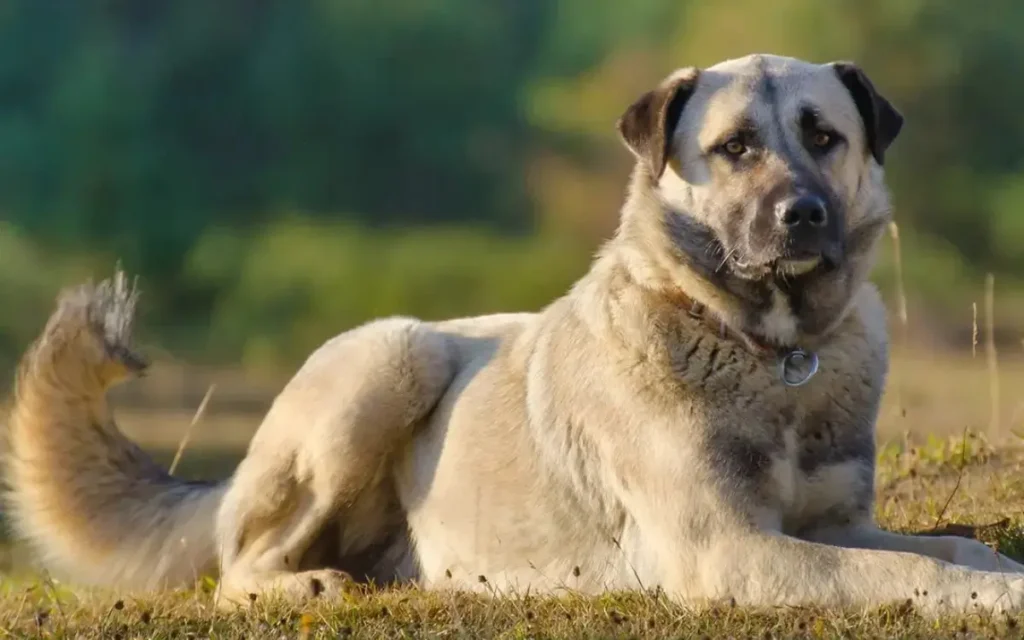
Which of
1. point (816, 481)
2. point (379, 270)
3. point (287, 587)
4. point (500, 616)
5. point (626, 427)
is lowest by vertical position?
point (379, 270)

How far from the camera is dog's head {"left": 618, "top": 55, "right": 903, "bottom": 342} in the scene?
4832 millimetres

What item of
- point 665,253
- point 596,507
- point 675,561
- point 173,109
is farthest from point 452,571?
point 173,109

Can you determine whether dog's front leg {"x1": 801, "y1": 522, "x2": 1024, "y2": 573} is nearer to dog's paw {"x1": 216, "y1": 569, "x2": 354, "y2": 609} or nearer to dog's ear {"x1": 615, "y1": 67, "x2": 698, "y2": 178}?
dog's ear {"x1": 615, "y1": 67, "x2": 698, "y2": 178}

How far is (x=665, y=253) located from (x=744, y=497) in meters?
0.89

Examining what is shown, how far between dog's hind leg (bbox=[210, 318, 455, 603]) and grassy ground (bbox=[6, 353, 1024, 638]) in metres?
0.30

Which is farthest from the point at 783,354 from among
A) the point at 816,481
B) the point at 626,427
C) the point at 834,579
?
the point at 834,579

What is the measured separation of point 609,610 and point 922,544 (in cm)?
106

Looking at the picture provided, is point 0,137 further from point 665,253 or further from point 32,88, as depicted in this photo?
point 665,253

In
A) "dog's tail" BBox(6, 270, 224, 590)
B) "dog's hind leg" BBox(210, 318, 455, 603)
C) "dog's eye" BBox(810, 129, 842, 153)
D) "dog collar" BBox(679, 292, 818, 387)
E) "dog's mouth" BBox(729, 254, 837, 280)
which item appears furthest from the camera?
"dog's tail" BBox(6, 270, 224, 590)

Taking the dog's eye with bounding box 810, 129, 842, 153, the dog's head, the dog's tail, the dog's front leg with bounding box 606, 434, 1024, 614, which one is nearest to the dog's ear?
the dog's head

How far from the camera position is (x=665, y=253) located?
16.8ft

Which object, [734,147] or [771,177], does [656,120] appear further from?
[771,177]

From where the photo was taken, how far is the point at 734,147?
16.5ft

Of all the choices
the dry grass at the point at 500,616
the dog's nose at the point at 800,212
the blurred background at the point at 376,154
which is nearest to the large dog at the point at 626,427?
the dog's nose at the point at 800,212
